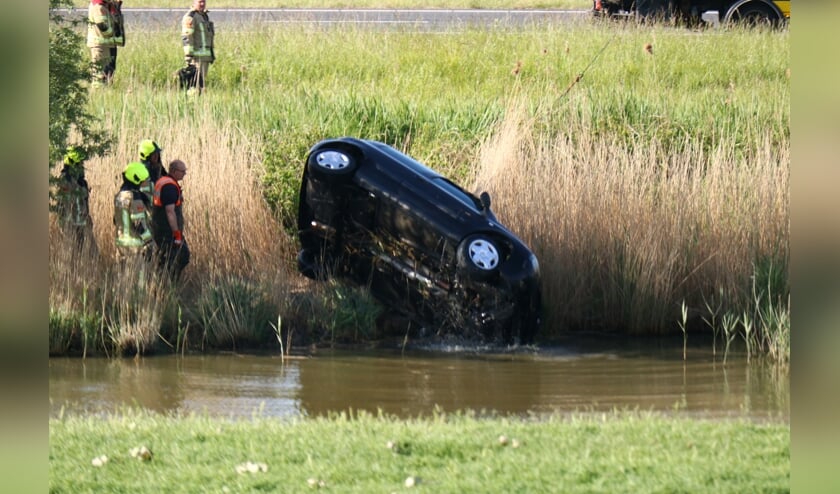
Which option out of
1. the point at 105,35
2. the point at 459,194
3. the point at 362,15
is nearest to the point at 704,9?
the point at 362,15

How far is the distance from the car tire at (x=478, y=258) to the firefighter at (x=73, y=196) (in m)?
3.49

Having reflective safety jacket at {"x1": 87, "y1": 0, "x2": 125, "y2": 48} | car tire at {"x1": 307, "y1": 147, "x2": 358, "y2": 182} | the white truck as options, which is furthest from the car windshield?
the white truck

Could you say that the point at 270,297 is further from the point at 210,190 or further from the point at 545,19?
the point at 545,19

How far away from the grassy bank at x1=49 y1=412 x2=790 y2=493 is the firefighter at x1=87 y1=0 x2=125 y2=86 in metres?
11.8

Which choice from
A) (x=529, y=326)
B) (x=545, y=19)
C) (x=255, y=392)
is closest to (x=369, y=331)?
(x=529, y=326)

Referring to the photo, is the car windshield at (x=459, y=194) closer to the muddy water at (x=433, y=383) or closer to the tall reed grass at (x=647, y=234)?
the tall reed grass at (x=647, y=234)

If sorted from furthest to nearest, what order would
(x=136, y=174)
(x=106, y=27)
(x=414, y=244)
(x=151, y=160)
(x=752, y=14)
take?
1. (x=752, y=14)
2. (x=106, y=27)
3. (x=151, y=160)
4. (x=414, y=244)
5. (x=136, y=174)

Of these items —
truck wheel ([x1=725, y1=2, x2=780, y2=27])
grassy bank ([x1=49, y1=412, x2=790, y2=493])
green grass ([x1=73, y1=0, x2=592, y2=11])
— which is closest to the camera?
grassy bank ([x1=49, y1=412, x2=790, y2=493])

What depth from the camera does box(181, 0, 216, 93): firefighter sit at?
703 inches

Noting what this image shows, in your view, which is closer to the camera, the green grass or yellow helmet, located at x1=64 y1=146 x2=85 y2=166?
yellow helmet, located at x1=64 y1=146 x2=85 y2=166

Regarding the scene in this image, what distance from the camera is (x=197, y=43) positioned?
18.0m

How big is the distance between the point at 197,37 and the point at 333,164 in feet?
25.2

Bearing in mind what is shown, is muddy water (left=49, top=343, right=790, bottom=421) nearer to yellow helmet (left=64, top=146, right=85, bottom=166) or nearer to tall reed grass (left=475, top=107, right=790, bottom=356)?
tall reed grass (left=475, top=107, right=790, bottom=356)

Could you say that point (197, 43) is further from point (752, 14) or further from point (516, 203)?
point (752, 14)
